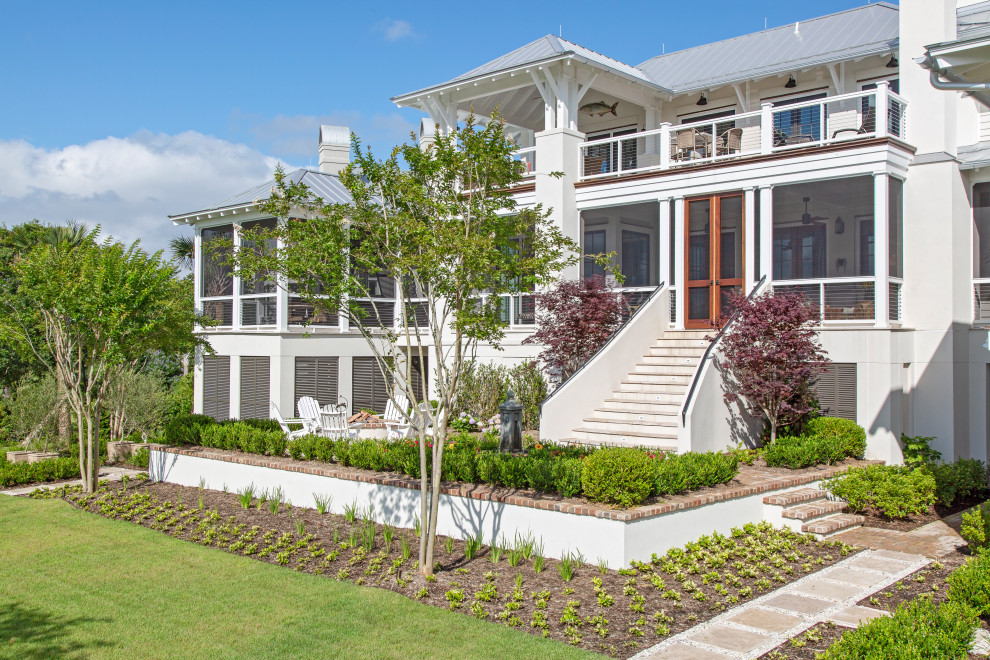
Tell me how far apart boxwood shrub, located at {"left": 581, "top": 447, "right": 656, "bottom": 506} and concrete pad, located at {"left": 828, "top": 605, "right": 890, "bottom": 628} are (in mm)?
2300

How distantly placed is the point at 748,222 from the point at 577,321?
373 centimetres

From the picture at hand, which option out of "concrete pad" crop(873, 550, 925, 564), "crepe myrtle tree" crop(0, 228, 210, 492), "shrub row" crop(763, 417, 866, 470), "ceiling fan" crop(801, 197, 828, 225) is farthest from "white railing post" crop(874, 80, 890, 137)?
"crepe myrtle tree" crop(0, 228, 210, 492)

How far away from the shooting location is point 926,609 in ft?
20.6

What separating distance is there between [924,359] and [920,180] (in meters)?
3.22

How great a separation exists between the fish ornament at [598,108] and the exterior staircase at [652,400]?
700 cm

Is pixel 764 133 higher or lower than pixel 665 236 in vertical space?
higher

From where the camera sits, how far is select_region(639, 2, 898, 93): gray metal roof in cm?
1794

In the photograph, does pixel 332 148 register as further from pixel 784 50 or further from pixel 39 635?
pixel 39 635

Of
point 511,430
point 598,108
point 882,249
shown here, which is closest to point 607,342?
point 511,430

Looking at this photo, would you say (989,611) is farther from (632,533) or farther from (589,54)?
(589,54)

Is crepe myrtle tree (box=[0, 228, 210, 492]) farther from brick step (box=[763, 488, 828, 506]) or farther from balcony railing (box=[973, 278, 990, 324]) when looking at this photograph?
balcony railing (box=[973, 278, 990, 324])

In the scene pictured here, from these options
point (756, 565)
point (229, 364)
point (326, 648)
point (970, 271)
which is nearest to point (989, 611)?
point (756, 565)

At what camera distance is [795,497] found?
10.5 m

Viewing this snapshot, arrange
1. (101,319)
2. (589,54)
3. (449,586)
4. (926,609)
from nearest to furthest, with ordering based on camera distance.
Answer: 1. (926,609)
2. (449,586)
3. (101,319)
4. (589,54)
